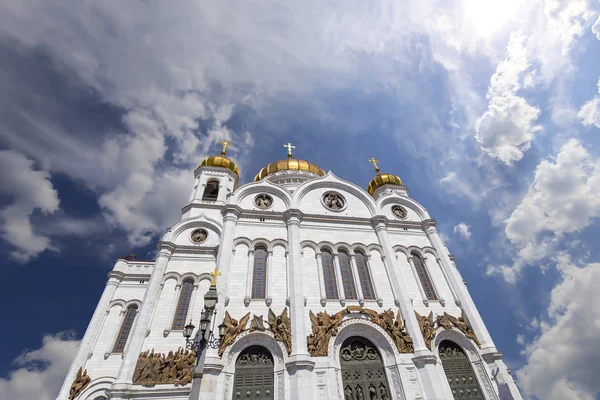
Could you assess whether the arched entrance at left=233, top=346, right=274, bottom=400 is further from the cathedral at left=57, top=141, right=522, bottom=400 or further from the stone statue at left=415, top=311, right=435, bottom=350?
the stone statue at left=415, top=311, right=435, bottom=350

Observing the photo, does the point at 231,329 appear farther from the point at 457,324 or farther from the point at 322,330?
the point at 457,324

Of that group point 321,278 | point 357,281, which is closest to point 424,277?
point 357,281

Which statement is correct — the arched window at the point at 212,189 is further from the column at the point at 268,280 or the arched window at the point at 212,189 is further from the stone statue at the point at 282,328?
the stone statue at the point at 282,328

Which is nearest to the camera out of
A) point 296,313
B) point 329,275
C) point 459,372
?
point 296,313

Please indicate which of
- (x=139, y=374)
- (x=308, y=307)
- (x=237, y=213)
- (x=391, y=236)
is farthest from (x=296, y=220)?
(x=139, y=374)

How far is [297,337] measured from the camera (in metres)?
13.4

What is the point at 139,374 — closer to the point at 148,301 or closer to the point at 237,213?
the point at 148,301

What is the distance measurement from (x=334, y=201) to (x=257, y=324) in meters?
10.7

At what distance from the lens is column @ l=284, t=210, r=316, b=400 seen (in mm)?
12180

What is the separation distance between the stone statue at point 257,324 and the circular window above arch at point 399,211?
1312 centimetres

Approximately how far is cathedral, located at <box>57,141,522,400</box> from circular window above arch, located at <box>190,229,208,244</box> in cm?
12

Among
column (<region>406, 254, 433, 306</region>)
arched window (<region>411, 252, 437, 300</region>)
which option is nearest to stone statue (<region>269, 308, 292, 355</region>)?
column (<region>406, 254, 433, 306</region>)

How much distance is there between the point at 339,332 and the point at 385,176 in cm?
1809

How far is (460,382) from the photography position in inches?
564
